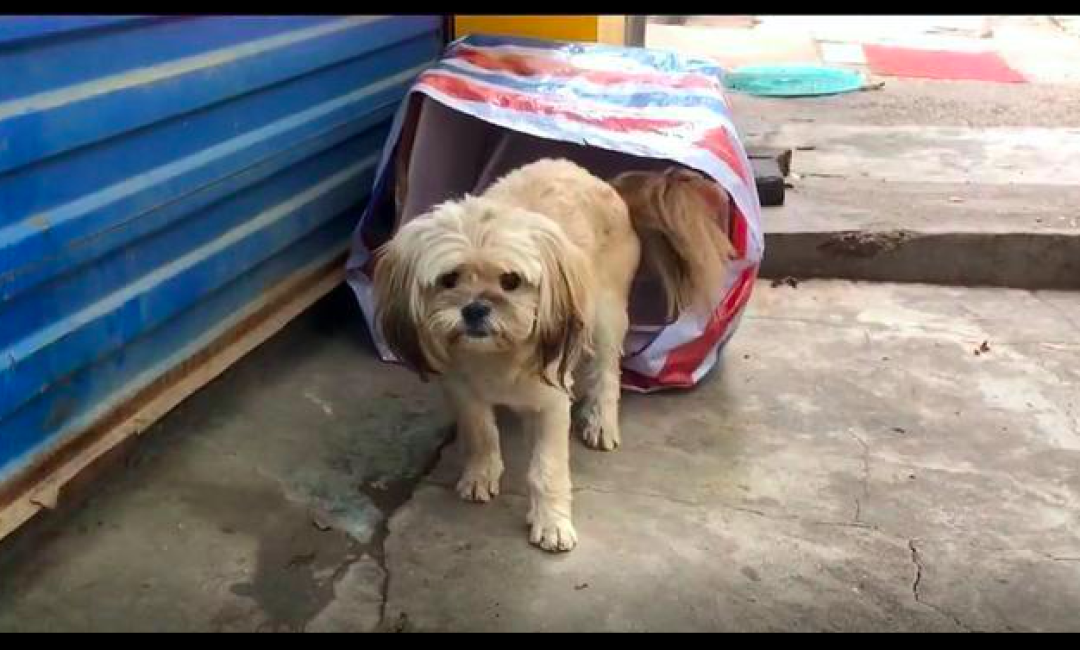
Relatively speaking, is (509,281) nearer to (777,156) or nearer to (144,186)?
(144,186)

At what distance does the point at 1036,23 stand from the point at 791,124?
626 centimetres

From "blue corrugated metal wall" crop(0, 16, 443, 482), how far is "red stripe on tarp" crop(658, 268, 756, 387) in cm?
131

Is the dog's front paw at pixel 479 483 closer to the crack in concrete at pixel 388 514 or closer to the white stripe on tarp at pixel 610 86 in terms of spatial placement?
the crack in concrete at pixel 388 514

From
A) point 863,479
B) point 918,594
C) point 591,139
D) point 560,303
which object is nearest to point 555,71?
point 591,139

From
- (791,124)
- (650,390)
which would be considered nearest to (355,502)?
(650,390)

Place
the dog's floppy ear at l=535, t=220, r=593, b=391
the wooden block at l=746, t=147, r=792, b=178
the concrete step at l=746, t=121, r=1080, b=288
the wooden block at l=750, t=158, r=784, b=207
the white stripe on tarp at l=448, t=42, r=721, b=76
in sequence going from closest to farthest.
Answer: the dog's floppy ear at l=535, t=220, r=593, b=391 → the white stripe on tarp at l=448, t=42, r=721, b=76 → the concrete step at l=746, t=121, r=1080, b=288 → the wooden block at l=750, t=158, r=784, b=207 → the wooden block at l=746, t=147, r=792, b=178

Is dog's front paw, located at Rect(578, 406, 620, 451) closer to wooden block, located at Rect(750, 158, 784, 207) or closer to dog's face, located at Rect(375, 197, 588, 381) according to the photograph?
dog's face, located at Rect(375, 197, 588, 381)

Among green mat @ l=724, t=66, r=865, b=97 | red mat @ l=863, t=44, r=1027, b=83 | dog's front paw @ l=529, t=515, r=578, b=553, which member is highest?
dog's front paw @ l=529, t=515, r=578, b=553

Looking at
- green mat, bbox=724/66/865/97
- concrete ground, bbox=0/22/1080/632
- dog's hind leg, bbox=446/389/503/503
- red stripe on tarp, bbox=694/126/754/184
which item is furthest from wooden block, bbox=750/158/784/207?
green mat, bbox=724/66/865/97

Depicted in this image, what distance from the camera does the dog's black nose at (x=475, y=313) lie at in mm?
2477

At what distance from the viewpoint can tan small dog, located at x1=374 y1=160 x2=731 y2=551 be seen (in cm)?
251

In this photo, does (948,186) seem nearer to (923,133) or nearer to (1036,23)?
(923,133)

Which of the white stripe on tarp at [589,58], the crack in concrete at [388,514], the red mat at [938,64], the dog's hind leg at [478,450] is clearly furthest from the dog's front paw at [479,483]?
the red mat at [938,64]

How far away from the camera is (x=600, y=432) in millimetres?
3191
